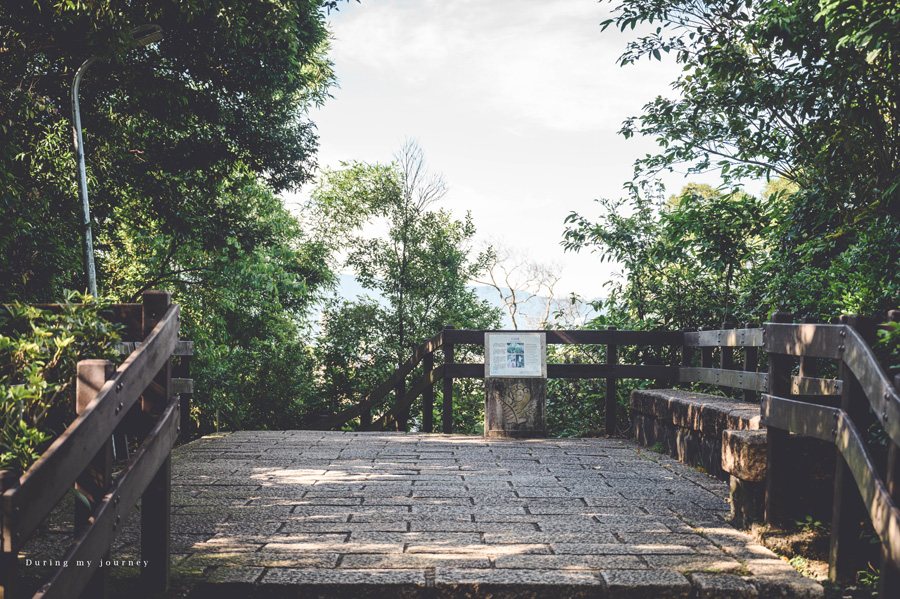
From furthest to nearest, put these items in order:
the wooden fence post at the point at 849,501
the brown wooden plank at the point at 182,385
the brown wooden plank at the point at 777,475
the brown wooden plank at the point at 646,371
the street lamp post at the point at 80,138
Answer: the brown wooden plank at the point at 646,371 → the street lamp post at the point at 80,138 → the brown wooden plank at the point at 182,385 → the brown wooden plank at the point at 777,475 → the wooden fence post at the point at 849,501

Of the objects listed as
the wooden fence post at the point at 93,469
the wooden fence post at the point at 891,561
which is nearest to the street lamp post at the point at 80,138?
the wooden fence post at the point at 93,469

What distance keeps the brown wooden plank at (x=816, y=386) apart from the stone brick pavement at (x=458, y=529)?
0.96m

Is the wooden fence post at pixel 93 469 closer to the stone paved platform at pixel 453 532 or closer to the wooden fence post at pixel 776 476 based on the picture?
the stone paved platform at pixel 453 532

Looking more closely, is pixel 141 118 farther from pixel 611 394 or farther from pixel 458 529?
pixel 458 529

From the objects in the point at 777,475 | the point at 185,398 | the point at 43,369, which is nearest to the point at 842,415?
the point at 777,475

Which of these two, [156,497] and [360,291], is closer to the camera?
[156,497]

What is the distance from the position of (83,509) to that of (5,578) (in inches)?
22.7

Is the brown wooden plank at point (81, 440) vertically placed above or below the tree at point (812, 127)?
below

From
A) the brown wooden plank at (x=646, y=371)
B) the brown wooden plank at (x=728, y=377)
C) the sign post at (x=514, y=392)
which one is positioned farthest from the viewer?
the brown wooden plank at (x=646, y=371)

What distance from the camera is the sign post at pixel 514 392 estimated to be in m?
7.86

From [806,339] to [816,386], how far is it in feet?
3.36

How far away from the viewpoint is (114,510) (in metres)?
2.50

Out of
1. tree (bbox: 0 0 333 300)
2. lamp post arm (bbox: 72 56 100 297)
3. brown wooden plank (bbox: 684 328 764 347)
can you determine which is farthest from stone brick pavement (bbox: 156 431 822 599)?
tree (bbox: 0 0 333 300)

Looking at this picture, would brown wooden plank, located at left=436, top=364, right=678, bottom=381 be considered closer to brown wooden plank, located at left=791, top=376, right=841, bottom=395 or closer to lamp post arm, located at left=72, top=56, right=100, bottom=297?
brown wooden plank, located at left=791, top=376, right=841, bottom=395
